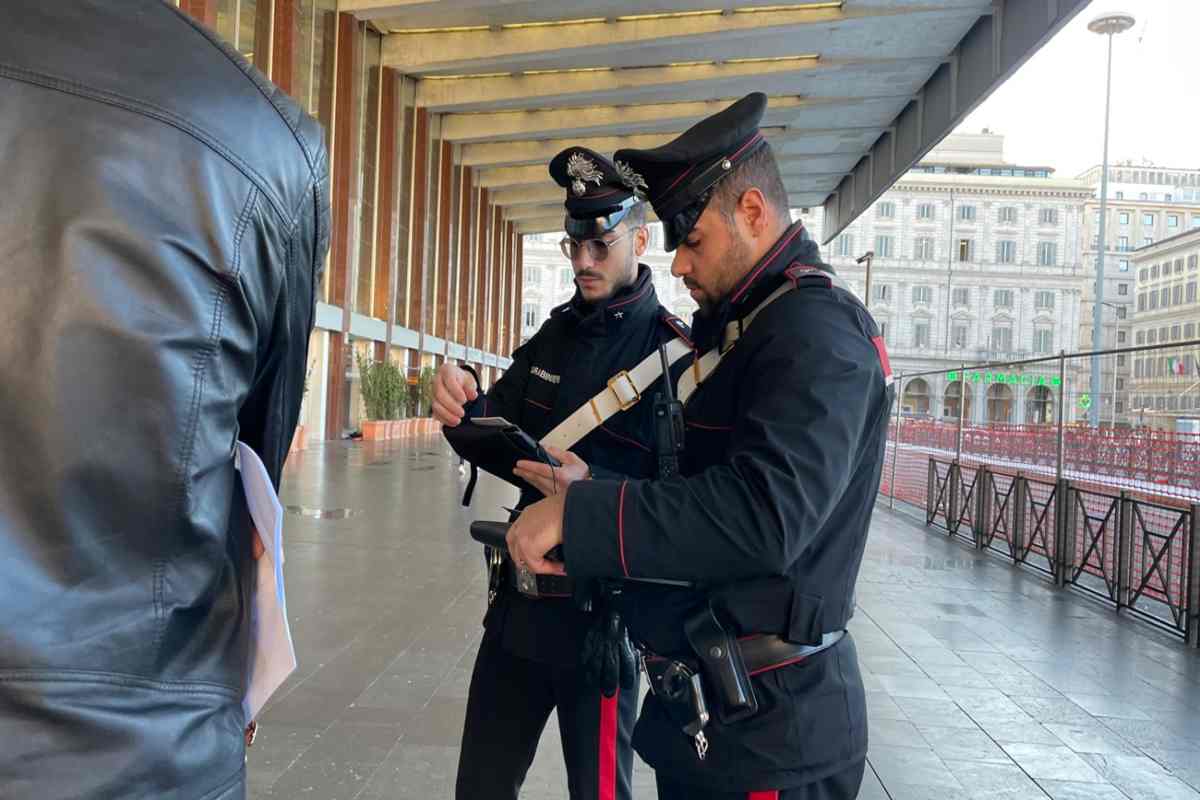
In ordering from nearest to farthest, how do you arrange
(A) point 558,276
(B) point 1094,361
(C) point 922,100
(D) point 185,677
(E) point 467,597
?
1. (D) point 185,677
2. (E) point 467,597
3. (B) point 1094,361
4. (C) point 922,100
5. (A) point 558,276

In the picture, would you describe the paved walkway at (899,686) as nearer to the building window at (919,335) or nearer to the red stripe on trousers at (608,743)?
the red stripe on trousers at (608,743)

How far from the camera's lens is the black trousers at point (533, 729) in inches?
88.4

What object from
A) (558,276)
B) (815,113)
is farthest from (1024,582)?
(558,276)

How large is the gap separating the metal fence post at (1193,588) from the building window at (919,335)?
228 ft

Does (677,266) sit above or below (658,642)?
above

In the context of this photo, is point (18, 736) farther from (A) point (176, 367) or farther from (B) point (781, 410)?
(B) point (781, 410)

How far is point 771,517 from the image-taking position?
1.31 m

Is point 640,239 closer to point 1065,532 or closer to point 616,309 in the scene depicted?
point 616,309

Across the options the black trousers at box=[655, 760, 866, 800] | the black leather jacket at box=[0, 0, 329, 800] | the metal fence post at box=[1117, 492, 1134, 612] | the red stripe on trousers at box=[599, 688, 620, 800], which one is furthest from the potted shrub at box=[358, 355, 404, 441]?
the black leather jacket at box=[0, 0, 329, 800]

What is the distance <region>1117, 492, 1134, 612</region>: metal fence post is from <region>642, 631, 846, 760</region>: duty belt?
243 inches

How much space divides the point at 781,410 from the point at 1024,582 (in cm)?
749

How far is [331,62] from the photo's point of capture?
2100 centimetres

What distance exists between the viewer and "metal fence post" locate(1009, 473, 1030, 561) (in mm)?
8586

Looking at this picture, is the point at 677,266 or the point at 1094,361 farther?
the point at 1094,361
